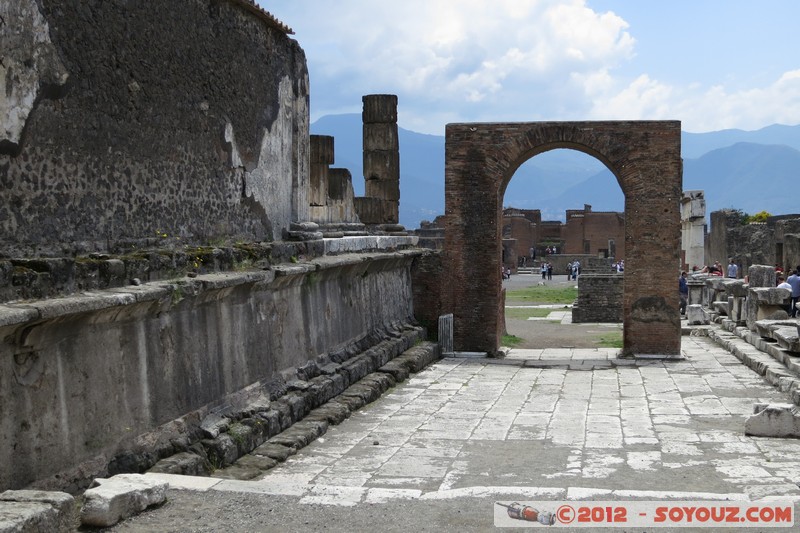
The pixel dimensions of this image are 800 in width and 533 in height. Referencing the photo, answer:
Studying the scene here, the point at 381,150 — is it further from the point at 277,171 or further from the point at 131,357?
the point at 131,357

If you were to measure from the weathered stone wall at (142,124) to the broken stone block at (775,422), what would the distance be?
184 inches

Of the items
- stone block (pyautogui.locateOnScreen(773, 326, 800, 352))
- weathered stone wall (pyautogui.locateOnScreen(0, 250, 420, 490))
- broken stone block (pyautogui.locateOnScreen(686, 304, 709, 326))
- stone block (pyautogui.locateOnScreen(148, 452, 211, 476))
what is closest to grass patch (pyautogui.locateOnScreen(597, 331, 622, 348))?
broken stone block (pyautogui.locateOnScreen(686, 304, 709, 326))

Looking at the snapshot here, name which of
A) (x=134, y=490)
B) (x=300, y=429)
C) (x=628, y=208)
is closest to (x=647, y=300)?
(x=628, y=208)

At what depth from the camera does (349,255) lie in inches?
457

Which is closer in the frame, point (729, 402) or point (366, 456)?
point (366, 456)

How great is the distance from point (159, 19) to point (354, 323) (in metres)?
5.18

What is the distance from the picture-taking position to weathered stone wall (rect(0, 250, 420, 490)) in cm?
496

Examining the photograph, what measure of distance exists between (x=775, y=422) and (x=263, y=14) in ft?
18.8

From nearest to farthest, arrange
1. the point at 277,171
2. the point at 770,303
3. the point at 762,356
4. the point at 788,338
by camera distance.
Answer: the point at 277,171 → the point at 788,338 → the point at 762,356 → the point at 770,303

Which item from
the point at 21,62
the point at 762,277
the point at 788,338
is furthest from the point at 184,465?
the point at 762,277

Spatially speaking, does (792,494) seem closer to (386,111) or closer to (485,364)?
(485,364)

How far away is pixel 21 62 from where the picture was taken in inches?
215

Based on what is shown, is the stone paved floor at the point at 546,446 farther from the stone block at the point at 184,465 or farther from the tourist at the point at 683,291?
the tourist at the point at 683,291

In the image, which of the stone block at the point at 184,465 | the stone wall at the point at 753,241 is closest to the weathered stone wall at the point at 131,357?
the stone block at the point at 184,465
